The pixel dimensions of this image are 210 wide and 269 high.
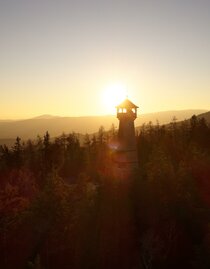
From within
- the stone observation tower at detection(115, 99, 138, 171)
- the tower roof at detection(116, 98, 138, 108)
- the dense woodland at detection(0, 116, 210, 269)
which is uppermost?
the tower roof at detection(116, 98, 138, 108)

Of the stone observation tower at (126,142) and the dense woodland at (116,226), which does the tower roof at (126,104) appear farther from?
the dense woodland at (116,226)

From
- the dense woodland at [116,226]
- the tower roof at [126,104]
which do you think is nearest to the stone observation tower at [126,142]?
the tower roof at [126,104]

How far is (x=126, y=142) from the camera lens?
40281 mm

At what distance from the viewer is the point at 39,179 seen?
60.5 meters

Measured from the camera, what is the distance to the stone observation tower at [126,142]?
39969mm

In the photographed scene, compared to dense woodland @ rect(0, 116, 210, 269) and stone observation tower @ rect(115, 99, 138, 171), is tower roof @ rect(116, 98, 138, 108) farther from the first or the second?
dense woodland @ rect(0, 116, 210, 269)

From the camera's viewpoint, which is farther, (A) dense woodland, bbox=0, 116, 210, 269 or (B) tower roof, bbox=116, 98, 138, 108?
→ (B) tower roof, bbox=116, 98, 138, 108

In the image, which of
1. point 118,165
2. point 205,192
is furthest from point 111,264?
point 118,165

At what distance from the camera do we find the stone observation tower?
40.0m

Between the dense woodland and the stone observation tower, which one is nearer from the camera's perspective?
the dense woodland

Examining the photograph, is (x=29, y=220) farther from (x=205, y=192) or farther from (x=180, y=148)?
(x=180, y=148)

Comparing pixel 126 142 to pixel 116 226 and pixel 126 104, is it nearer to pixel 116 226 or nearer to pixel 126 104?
pixel 126 104

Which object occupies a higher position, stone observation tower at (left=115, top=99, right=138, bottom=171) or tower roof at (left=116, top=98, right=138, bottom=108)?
tower roof at (left=116, top=98, right=138, bottom=108)

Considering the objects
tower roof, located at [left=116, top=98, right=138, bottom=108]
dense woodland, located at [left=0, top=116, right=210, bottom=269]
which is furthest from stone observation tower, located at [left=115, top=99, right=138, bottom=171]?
dense woodland, located at [left=0, top=116, right=210, bottom=269]
